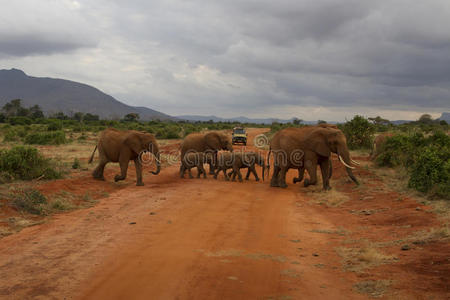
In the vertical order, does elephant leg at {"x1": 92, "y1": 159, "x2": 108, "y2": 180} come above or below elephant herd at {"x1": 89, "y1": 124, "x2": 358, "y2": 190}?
below

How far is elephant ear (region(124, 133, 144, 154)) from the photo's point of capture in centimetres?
1449

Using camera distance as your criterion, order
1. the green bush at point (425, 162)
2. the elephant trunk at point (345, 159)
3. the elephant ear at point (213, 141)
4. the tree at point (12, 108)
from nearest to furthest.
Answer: the green bush at point (425, 162)
the elephant trunk at point (345, 159)
the elephant ear at point (213, 141)
the tree at point (12, 108)

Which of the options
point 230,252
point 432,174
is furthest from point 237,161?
point 230,252

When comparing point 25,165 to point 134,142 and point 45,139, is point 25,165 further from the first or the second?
point 45,139

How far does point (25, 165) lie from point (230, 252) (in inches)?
352

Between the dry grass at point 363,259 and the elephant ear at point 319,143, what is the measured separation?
23.9 feet

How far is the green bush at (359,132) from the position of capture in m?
25.2

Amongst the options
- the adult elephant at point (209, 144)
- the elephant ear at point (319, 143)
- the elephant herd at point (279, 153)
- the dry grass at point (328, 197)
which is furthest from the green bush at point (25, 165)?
the elephant ear at point (319, 143)

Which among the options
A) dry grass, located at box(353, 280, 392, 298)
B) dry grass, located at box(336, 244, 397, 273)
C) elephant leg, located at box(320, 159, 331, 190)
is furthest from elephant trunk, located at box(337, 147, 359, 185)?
dry grass, located at box(353, 280, 392, 298)

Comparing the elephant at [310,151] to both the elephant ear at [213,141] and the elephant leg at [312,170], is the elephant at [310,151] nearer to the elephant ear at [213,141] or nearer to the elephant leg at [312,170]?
the elephant leg at [312,170]

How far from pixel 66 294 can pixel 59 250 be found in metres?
1.81

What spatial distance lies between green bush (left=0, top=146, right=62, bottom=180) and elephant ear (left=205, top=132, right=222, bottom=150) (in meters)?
7.38

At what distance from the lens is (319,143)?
44.7ft

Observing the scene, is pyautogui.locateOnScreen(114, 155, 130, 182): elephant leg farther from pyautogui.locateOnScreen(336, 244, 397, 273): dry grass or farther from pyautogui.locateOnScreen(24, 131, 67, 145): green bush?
pyautogui.locateOnScreen(24, 131, 67, 145): green bush
